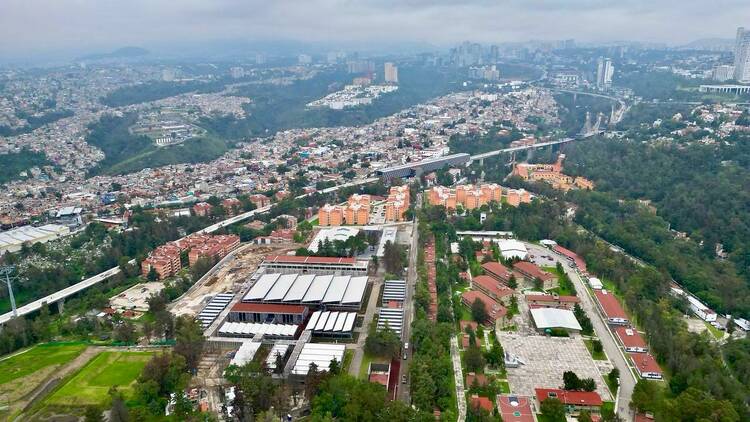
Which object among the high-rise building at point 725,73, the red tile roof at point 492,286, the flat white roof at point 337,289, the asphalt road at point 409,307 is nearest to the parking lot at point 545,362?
the red tile roof at point 492,286

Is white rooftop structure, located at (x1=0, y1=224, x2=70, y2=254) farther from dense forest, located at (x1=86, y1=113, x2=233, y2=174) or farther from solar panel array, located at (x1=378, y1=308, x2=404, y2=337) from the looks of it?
solar panel array, located at (x1=378, y1=308, x2=404, y2=337)

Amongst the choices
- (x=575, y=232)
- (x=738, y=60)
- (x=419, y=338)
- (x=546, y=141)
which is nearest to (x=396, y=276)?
(x=419, y=338)

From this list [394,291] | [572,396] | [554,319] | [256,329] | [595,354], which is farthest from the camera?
[394,291]

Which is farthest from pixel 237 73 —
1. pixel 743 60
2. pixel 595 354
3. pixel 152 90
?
pixel 595 354

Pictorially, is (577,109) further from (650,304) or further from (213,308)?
(213,308)

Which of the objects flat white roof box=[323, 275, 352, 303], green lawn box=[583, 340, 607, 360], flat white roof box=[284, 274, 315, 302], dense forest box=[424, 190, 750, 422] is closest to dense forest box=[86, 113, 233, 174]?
dense forest box=[424, 190, 750, 422]

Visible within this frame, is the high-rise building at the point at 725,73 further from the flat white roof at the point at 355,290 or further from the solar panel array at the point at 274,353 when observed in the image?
the solar panel array at the point at 274,353

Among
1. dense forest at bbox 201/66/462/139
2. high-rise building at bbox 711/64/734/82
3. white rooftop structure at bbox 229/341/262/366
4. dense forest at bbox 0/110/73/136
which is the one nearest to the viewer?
white rooftop structure at bbox 229/341/262/366
